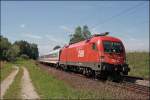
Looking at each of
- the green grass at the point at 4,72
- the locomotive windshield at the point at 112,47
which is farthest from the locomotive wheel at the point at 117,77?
the green grass at the point at 4,72

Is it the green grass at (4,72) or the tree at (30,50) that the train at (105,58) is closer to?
the green grass at (4,72)

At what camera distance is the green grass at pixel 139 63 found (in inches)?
1140

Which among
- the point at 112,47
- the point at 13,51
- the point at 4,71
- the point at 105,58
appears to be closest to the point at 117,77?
the point at 105,58

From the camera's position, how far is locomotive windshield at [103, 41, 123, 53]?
21.3m

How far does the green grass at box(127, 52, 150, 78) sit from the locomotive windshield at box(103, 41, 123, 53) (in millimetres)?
6587

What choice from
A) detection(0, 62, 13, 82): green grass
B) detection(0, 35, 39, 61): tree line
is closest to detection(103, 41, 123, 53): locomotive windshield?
detection(0, 62, 13, 82): green grass

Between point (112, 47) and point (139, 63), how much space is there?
44.7ft

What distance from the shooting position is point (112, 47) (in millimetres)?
21516

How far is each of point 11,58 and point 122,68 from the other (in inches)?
3771

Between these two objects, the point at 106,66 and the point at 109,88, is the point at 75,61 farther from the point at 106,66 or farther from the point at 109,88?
the point at 109,88

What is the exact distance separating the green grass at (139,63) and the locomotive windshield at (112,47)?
6587mm

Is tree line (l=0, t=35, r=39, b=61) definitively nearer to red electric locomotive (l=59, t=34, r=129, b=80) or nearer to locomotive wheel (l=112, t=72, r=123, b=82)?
red electric locomotive (l=59, t=34, r=129, b=80)

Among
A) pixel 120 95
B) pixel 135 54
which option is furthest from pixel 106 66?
pixel 135 54

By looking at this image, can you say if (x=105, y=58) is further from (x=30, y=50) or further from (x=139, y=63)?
(x=30, y=50)
